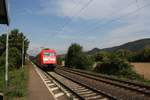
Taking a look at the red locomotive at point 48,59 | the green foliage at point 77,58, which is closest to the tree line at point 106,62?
the green foliage at point 77,58

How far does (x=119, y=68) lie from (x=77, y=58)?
2069 cm

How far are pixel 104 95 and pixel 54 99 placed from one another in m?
2.66

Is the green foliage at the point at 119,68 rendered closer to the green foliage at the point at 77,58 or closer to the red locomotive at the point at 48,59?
the red locomotive at the point at 48,59

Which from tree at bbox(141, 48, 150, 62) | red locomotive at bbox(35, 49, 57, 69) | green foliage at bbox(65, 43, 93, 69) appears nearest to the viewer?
red locomotive at bbox(35, 49, 57, 69)

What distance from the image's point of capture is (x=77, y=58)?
172 ft

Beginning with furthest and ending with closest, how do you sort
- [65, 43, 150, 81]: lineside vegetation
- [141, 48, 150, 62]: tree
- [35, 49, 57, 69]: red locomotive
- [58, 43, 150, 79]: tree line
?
1. [141, 48, 150, 62]: tree
2. [35, 49, 57, 69]: red locomotive
3. [58, 43, 150, 79]: tree line
4. [65, 43, 150, 81]: lineside vegetation

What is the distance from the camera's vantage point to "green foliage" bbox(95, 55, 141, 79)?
29900 millimetres

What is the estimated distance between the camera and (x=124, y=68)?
31.5 metres

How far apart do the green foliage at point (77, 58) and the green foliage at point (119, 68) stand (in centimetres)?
1326

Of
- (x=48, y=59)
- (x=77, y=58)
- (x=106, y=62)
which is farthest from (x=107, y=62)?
(x=77, y=58)

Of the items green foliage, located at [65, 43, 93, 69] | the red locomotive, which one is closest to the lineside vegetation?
green foliage, located at [65, 43, 93, 69]

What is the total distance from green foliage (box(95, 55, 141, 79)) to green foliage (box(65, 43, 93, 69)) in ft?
43.5

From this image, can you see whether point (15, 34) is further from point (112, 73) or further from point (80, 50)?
point (112, 73)

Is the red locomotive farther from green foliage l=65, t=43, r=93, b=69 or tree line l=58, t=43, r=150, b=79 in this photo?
green foliage l=65, t=43, r=93, b=69
